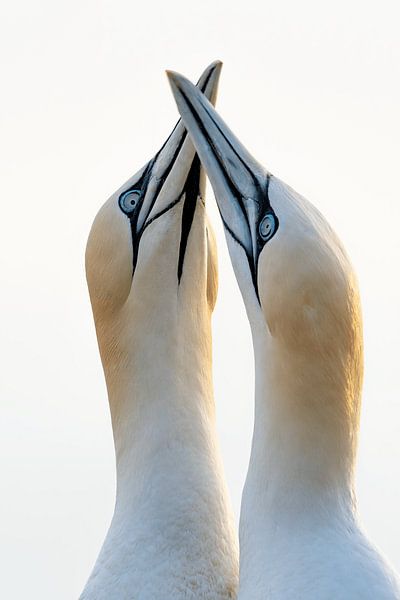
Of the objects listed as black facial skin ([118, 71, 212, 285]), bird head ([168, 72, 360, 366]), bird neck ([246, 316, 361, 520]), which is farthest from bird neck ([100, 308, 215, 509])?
bird neck ([246, 316, 361, 520])

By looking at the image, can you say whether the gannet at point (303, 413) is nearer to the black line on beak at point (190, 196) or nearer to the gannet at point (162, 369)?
the gannet at point (162, 369)

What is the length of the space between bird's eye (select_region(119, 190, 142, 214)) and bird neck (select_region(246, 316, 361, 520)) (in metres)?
1.70

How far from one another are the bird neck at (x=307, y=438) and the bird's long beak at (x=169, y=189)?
154 centimetres

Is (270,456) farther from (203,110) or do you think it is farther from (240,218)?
(203,110)

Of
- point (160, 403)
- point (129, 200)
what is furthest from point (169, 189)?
point (160, 403)

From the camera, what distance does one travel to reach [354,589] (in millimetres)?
6656

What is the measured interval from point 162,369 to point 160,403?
0.62ft

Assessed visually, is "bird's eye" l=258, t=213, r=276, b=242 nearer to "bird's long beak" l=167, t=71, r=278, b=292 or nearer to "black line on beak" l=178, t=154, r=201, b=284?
"bird's long beak" l=167, t=71, r=278, b=292

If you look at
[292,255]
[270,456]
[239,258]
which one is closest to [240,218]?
[239,258]

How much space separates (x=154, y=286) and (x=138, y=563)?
1543 mm

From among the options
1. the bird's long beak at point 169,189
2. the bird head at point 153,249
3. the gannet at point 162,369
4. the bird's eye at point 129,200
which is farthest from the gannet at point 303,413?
the bird's eye at point 129,200

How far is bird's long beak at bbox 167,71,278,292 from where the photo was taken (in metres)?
7.77

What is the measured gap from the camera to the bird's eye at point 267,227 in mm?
7496

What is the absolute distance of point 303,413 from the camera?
7.22m
